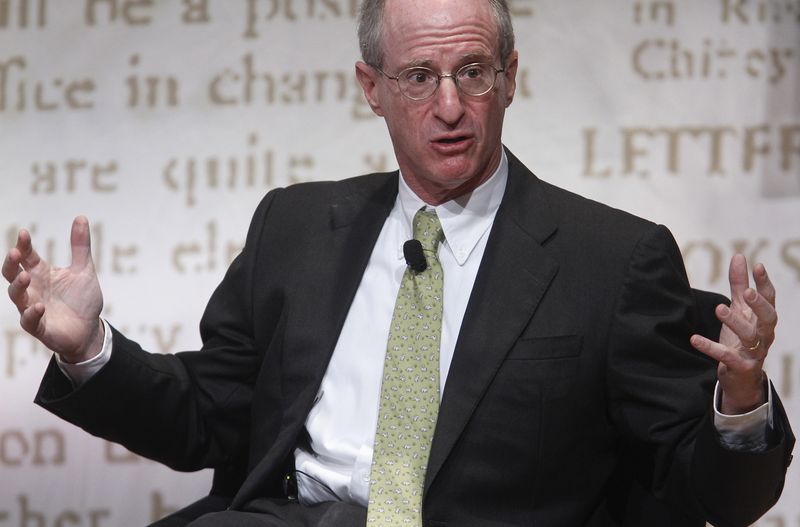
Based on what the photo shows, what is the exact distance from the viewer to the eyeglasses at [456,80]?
2.16 meters

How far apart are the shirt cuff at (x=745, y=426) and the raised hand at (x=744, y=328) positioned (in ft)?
0.18

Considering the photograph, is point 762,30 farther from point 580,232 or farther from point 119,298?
point 119,298

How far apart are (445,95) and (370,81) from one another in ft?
0.80

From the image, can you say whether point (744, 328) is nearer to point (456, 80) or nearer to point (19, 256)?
point (456, 80)

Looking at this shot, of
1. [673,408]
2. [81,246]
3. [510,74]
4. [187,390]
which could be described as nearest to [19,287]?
[81,246]

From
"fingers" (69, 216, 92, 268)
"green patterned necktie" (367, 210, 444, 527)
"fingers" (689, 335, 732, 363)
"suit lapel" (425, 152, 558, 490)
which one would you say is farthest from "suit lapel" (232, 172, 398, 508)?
"fingers" (689, 335, 732, 363)

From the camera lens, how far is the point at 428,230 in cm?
221

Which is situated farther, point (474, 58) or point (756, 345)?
point (474, 58)

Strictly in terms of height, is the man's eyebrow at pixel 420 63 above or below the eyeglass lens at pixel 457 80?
above

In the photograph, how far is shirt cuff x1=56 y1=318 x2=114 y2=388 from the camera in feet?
6.90

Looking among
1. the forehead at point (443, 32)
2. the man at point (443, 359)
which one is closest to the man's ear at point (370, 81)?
the man at point (443, 359)

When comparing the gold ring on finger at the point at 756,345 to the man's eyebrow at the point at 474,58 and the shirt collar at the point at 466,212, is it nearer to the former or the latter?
the shirt collar at the point at 466,212

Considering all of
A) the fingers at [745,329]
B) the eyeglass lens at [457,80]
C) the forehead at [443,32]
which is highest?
the forehead at [443,32]

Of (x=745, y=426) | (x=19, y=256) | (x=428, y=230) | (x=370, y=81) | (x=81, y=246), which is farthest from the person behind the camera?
(x=370, y=81)
